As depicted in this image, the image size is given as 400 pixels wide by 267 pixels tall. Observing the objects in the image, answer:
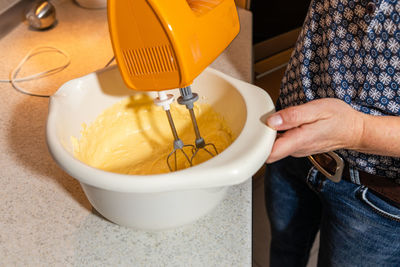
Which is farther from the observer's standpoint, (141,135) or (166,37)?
(141,135)

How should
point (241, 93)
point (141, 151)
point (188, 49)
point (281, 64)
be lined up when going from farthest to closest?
1. point (281, 64)
2. point (141, 151)
3. point (241, 93)
4. point (188, 49)

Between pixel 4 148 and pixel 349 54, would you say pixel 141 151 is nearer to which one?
pixel 4 148

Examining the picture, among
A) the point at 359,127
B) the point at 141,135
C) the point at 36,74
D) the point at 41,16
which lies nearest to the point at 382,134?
the point at 359,127

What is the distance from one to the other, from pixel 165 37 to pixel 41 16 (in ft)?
2.63

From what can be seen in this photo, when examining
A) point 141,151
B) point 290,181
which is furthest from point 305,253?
point 141,151

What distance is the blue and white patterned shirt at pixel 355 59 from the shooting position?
50cm

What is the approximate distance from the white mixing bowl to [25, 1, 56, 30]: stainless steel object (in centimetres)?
59

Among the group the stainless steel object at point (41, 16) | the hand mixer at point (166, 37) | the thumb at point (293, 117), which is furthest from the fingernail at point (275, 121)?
the stainless steel object at point (41, 16)

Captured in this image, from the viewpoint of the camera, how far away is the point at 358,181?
2.11 feet

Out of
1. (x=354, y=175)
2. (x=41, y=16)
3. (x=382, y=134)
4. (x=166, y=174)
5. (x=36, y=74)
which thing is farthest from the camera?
(x=41, y=16)

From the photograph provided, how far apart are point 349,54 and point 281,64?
0.83m

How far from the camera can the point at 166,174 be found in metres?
0.42

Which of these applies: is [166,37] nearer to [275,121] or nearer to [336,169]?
[275,121]

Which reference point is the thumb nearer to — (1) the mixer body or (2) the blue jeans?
(1) the mixer body
